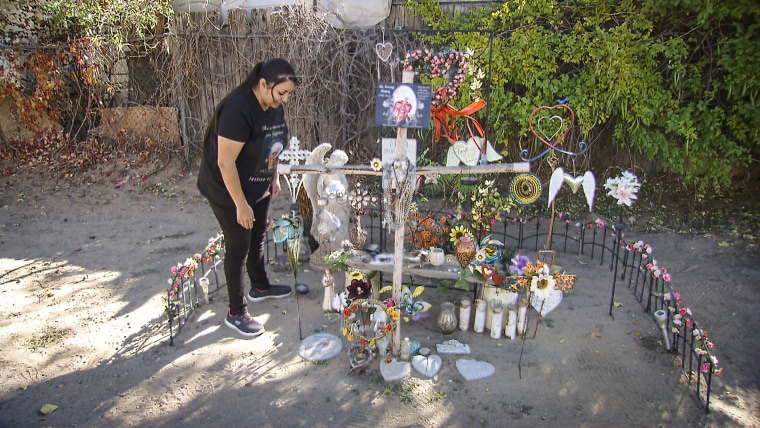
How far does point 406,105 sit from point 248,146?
104 centimetres

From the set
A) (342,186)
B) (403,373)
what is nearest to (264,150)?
(342,186)

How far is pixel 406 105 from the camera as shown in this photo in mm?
2793

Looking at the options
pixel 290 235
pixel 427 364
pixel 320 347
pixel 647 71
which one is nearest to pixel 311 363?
pixel 320 347

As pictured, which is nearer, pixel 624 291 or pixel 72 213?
pixel 624 291

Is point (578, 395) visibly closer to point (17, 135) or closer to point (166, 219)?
point (166, 219)

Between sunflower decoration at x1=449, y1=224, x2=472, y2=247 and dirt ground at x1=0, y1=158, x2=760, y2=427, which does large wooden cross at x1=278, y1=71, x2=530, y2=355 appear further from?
sunflower decoration at x1=449, y1=224, x2=472, y2=247

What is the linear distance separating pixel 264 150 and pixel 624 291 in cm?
329

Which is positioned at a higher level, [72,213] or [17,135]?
[17,135]

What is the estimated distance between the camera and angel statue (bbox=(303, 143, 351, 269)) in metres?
3.95

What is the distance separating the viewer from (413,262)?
148 inches

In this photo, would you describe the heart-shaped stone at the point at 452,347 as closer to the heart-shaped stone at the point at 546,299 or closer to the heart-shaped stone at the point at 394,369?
the heart-shaped stone at the point at 394,369

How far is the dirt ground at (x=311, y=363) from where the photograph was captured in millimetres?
2791

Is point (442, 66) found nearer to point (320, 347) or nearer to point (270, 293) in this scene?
point (270, 293)

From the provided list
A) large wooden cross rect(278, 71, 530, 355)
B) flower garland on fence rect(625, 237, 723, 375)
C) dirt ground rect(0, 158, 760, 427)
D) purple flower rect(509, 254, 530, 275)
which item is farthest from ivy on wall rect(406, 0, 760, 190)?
large wooden cross rect(278, 71, 530, 355)
